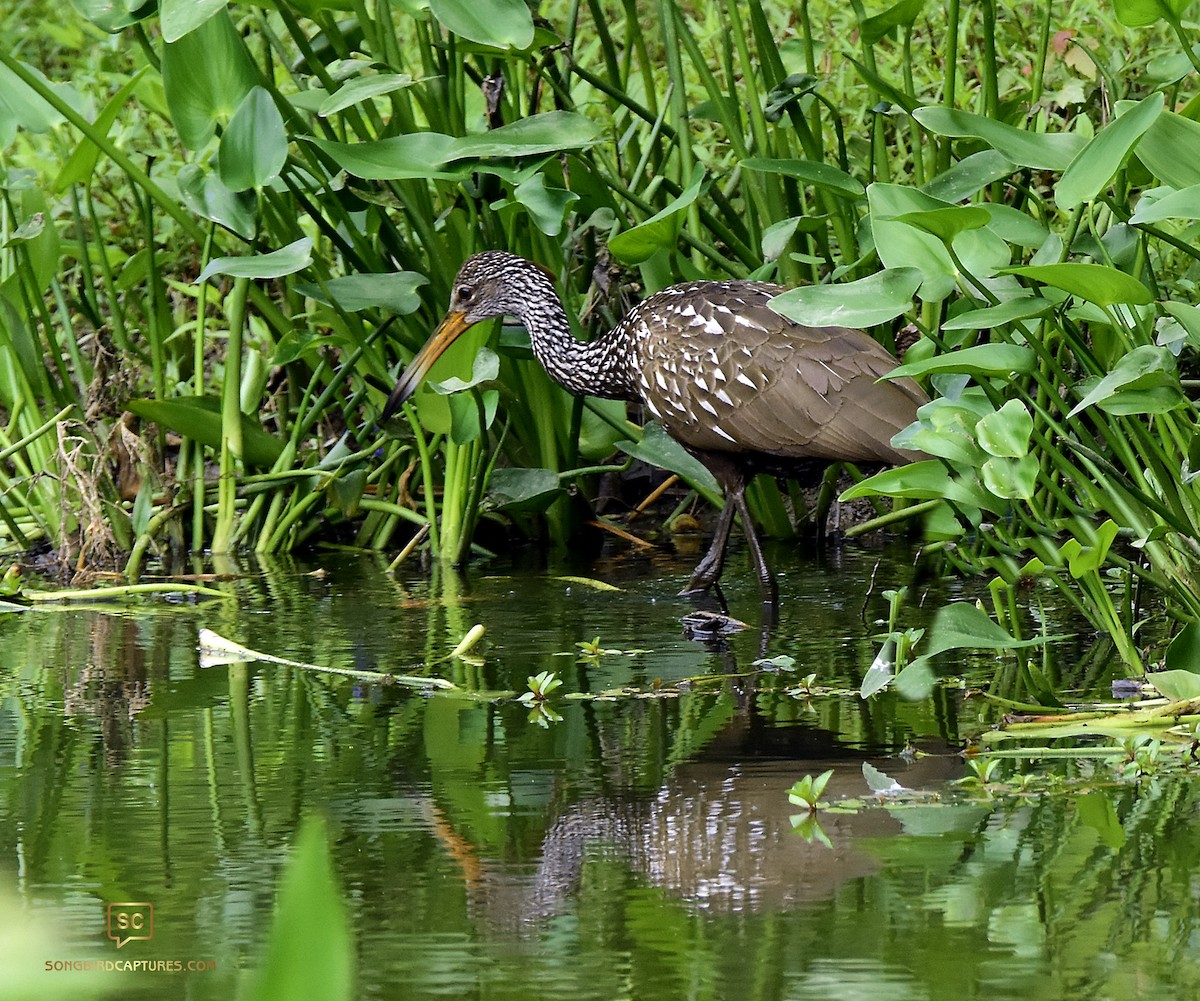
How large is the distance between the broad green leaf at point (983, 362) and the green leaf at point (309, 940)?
2390 mm

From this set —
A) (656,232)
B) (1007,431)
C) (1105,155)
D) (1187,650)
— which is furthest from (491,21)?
(1187,650)

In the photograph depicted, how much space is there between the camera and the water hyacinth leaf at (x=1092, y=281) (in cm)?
286

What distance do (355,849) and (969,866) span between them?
92cm

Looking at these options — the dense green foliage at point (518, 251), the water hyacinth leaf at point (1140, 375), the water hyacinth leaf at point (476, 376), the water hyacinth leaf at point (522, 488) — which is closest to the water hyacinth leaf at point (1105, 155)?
the dense green foliage at point (518, 251)

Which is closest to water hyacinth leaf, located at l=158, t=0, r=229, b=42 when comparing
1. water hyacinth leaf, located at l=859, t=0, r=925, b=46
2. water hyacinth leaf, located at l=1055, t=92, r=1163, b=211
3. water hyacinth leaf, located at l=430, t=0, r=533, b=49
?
water hyacinth leaf, located at l=430, t=0, r=533, b=49

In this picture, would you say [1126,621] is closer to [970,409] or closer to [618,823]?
[970,409]

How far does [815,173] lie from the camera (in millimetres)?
4445

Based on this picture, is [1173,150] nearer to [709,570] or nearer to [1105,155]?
[1105,155]

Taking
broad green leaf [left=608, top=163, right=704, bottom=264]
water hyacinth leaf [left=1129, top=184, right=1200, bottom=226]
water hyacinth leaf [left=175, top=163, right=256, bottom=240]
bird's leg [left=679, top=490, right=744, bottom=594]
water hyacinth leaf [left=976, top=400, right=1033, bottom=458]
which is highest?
water hyacinth leaf [left=175, top=163, right=256, bottom=240]

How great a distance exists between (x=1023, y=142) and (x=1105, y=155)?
426mm

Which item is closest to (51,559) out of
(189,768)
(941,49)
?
(189,768)

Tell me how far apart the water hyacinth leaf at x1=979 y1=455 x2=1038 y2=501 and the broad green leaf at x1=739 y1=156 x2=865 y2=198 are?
60.5 inches

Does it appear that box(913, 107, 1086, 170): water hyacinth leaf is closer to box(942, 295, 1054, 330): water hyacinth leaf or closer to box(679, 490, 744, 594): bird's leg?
box(942, 295, 1054, 330): water hyacinth leaf

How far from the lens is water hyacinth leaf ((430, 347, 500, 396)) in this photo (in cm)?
469
